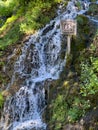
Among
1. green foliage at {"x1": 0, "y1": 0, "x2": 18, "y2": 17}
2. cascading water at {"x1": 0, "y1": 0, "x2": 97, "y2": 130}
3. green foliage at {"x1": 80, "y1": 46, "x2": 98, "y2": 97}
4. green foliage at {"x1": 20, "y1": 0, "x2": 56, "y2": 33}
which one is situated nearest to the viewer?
green foliage at {"x1": 80, "y1": 46, "x2": 98, "y2": 97}

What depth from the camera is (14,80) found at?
995cm

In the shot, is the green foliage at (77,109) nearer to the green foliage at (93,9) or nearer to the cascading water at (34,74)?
the cascading water at (34,74)

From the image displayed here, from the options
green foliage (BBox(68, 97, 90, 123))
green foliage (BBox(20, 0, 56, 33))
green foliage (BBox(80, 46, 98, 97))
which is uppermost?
green foliage (BBox(20, 0, 56, 33))

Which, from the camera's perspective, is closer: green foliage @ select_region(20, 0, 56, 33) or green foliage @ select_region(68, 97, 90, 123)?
green foliage @ select_region(68, 97, 90, 123)

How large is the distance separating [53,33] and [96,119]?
5.12 meters

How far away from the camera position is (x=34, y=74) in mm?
10188

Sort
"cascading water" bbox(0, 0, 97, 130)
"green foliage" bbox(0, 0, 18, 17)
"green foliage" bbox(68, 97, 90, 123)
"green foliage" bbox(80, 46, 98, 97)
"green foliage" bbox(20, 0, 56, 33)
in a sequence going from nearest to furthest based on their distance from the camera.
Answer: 1. "green foliage" bbox(68, 97, 90, 123)
2. "green foliage" bbox(80, 46, 98, 97)
3. "cascading water" bbox(0, 0, 97, 130)
4. "green foliage" bbox(20, 0, 56, 33)
5. "green foliage" bbox(0, 0, 18, 17)

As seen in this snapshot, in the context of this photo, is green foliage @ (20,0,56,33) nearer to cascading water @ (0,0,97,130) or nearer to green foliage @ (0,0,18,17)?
cascading water @ (0,0,97,130)

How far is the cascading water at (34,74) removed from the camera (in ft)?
29.4

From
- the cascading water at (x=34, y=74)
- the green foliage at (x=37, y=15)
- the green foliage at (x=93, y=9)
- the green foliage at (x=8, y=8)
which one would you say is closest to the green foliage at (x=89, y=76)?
the cascading water at (x=34, y=74)

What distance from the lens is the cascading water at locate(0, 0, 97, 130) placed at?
29.4 ft

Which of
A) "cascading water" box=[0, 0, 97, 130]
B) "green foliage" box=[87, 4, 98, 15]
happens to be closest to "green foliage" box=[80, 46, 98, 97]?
"cascading water" box=[0, 0, 97, 130]

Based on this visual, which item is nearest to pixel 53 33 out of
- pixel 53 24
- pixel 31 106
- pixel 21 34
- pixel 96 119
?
pixel 53 24

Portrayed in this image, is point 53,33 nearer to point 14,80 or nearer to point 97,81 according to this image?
point 14,80
